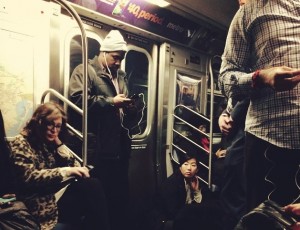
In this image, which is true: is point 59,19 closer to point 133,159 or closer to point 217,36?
point 133,159

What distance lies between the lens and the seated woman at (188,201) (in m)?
3.07

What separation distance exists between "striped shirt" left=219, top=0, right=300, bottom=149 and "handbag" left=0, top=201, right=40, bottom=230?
126 centimetres

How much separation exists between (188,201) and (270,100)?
2.48 meters

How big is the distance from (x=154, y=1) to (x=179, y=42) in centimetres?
88

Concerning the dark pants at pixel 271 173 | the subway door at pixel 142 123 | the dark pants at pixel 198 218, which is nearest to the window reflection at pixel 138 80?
the subway door at pixel 142 123

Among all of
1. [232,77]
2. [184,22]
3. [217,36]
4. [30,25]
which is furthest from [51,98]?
[217,36]

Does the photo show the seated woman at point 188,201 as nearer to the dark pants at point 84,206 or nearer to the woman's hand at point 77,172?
the dark pants at point 84,206

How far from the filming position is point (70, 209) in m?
2.42

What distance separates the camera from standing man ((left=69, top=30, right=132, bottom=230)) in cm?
310

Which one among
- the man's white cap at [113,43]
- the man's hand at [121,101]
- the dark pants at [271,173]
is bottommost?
the dark pants at [271,173]

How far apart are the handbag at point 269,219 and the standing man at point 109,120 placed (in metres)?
2.11

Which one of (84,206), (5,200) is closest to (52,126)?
(84,206)

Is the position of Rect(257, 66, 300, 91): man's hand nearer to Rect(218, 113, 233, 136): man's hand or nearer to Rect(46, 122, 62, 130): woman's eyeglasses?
Rect(218, 113, 233, 136): man's hand

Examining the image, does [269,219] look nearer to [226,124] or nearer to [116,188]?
[226,124]
